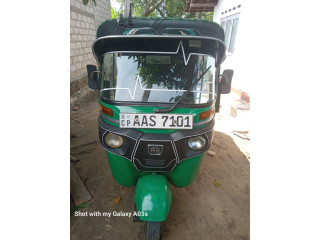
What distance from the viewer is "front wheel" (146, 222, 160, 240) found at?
205cm

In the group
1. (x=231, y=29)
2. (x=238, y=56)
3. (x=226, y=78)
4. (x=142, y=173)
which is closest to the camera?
(x=142, y=173)

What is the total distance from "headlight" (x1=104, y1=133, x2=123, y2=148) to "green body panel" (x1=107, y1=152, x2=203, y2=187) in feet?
0.55

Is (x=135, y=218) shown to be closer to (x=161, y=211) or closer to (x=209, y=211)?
(x=161, y=211)

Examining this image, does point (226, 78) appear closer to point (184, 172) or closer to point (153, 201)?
point (184, 172)

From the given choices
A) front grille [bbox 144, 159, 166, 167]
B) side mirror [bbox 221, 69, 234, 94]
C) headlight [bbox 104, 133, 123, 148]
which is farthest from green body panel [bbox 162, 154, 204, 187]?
side mirror [bbox 221, 69, 234, 94]

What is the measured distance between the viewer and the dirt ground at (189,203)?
2.33 metres

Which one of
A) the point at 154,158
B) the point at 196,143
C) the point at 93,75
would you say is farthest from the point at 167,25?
the point at 154,158

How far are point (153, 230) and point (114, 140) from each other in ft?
3.70

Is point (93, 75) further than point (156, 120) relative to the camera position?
Yes

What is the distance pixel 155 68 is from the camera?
2.12 m

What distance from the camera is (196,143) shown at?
212cm

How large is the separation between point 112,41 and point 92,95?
20.6 feet

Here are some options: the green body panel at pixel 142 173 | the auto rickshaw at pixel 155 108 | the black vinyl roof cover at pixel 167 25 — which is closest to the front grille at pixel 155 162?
the auto rickshaw at pixel 155 108

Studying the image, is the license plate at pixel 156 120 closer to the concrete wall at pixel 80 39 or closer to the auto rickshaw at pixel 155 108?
the auto rickshaw at pixel 155 108
